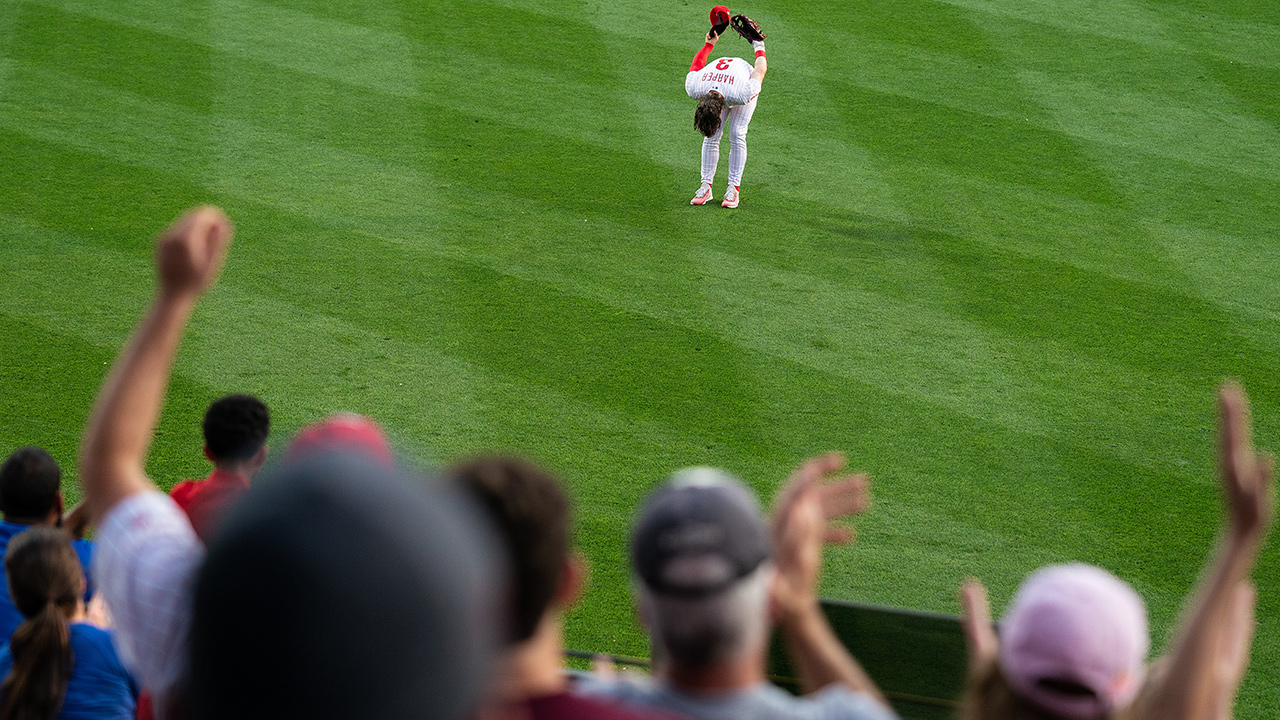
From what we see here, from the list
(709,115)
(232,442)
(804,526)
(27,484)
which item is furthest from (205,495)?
(709,115)

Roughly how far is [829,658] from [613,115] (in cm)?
1043

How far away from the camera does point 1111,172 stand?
455 inches

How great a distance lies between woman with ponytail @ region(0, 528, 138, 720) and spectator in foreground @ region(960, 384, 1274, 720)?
2.32 metres

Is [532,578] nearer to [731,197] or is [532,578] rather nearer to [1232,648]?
[1232,648]

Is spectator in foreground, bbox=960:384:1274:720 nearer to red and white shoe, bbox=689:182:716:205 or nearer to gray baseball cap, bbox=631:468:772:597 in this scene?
gray baseball cap, bbox=631:468:772:597

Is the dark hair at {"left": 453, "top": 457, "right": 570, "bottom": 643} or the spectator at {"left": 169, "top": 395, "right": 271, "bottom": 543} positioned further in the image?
the spectator at {"left": 169, "top": 395, "right": 271, "bottom": 543}

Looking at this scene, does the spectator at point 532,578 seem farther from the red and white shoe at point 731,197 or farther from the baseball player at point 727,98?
the red and white shoe at point 731,197

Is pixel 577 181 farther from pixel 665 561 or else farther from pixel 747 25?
pixel 665 561

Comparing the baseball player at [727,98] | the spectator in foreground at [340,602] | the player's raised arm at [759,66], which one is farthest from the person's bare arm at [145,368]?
the player's raised arm at [759,66]

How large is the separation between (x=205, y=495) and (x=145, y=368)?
2.16m

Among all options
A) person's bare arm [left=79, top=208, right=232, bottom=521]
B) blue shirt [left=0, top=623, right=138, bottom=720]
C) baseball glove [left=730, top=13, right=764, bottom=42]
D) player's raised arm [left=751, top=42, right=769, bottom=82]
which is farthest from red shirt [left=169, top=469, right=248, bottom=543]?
baseball glove [left=730, top=13, right=764, bottom=42]

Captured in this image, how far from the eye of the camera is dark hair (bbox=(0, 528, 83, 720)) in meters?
3.15

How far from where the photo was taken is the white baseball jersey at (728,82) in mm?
10461

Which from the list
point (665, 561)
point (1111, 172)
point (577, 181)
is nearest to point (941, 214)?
point (1111, 172)
